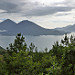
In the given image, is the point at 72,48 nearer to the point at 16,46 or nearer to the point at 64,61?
the point at 64,61

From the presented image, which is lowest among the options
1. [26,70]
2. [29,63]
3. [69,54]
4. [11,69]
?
[11,69]

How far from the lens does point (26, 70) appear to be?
838 cm

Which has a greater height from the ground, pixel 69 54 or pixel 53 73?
pixel 69 54

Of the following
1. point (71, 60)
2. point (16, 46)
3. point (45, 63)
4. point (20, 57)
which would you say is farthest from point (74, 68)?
point (16, 46)

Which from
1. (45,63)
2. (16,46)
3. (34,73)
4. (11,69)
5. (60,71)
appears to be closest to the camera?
(60,71)

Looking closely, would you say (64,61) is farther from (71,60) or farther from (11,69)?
(11,69)

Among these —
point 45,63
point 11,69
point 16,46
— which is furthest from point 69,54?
point 16,46

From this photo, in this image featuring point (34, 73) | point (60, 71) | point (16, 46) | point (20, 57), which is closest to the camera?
point (60, 71)

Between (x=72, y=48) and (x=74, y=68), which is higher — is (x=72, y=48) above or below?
above

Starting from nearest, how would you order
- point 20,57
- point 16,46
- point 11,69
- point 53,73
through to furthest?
point 53,73 → point 20,57 → point 11,69 → point 16,46

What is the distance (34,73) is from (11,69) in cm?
391

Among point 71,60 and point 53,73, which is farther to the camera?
point 71,60

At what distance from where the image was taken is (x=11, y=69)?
36.0ft

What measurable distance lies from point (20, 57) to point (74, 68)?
5.35 metres
